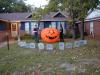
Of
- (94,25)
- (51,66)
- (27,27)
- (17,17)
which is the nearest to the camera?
(51,66)

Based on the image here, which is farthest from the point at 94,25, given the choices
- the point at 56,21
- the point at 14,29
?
the point at 14,29

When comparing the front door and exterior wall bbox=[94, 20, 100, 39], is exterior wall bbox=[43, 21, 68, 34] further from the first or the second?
exterior wall bbox=[94, 20, 100, 39]

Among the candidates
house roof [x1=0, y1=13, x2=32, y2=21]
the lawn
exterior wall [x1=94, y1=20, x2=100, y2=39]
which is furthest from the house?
the lawn

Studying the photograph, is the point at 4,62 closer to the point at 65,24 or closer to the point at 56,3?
the point at 56,3

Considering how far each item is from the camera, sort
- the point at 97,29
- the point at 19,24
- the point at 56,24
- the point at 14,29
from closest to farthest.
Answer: the point at 97,29
the point at 56,24
the point at 19,24
the point at 14,29

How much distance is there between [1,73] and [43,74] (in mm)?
2059

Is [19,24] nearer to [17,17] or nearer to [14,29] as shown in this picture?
[14,29]

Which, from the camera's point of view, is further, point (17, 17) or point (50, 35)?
point (17, 17)

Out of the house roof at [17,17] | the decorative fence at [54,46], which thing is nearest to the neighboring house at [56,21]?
the house roof at [17,17]

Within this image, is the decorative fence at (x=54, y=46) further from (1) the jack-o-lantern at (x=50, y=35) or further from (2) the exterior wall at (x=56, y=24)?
(2) the exterior wall at (x=56, y=24)

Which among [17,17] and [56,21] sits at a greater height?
[17,17]

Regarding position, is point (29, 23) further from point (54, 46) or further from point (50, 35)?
point (54, 46)

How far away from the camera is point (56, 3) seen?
23.7 metres

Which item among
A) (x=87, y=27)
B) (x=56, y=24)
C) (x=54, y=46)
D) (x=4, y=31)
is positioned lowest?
(x=54, y=46)
